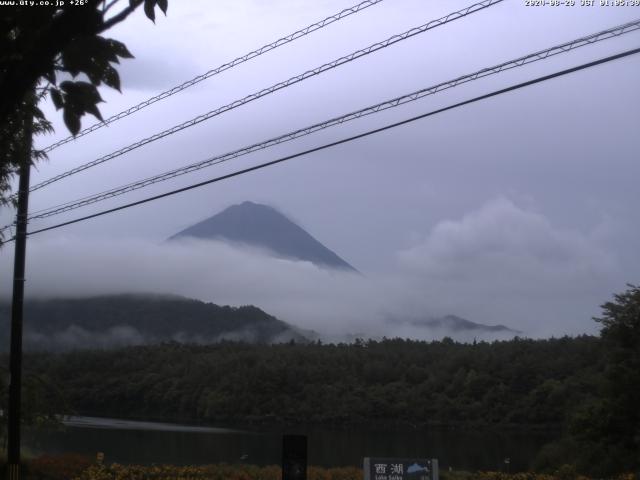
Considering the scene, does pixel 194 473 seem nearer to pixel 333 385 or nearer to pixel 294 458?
pixel 294 458

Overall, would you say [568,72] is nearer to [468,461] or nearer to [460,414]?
[468,461]

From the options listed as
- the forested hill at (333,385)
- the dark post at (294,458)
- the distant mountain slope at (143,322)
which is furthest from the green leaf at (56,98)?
the distant mountain slope at (143,322)

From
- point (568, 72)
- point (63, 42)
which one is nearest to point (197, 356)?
point (568, 72)

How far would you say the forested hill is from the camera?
33.7 metres

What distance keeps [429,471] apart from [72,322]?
60286 mm

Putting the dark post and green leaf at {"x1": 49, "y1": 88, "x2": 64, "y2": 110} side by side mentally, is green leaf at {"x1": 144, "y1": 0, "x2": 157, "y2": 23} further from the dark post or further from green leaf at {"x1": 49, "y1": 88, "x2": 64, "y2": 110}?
the dark post

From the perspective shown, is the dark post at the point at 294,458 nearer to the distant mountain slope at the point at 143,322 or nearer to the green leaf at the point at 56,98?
the green leaf at the point at 56,98

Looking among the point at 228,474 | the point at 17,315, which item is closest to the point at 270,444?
the point at 228,474

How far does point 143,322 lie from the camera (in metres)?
85.3

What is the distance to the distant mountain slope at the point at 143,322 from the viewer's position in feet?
212

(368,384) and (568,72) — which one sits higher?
(568,72)

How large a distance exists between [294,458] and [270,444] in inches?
755

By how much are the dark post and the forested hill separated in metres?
21.9

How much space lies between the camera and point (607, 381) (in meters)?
26.2
